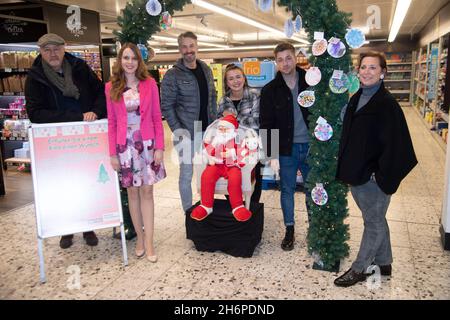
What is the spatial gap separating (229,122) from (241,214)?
2.62 feet

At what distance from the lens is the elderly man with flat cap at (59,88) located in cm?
311

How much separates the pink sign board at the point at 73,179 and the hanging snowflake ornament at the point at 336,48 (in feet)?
6.02

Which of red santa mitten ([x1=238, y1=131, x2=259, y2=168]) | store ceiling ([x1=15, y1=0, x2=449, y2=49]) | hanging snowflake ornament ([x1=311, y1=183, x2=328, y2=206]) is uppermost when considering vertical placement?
store ceiling ([x1=15, y1=0, x2=449, y2=49])

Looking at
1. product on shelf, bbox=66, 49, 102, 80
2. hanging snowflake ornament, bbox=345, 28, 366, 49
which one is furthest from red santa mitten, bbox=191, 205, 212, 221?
product on shelf, bbox=66, 49, 102, 80

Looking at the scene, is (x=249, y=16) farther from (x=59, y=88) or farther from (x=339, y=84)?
(x=339, y=84)

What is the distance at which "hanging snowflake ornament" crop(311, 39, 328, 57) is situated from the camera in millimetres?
2656

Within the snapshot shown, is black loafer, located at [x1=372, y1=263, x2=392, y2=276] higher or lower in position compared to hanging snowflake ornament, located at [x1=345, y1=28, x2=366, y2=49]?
lower

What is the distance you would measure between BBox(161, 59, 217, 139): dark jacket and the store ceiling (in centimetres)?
230

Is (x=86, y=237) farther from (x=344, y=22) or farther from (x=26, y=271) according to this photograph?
(x=344, y=22)

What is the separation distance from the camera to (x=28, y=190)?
5.44 m

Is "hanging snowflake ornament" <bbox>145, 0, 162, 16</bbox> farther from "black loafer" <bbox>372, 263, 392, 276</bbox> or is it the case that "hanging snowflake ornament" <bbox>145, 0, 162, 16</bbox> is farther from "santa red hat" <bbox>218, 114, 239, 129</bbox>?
"black loafer" <bbox>372, 263, 392, 276</bbox>

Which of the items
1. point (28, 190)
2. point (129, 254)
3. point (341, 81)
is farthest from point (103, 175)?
point (28, 190)

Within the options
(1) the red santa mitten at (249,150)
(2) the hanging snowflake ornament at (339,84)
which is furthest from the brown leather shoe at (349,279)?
(2) the hanging snowflake ornament at (339,84)

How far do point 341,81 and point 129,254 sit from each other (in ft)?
7.37
